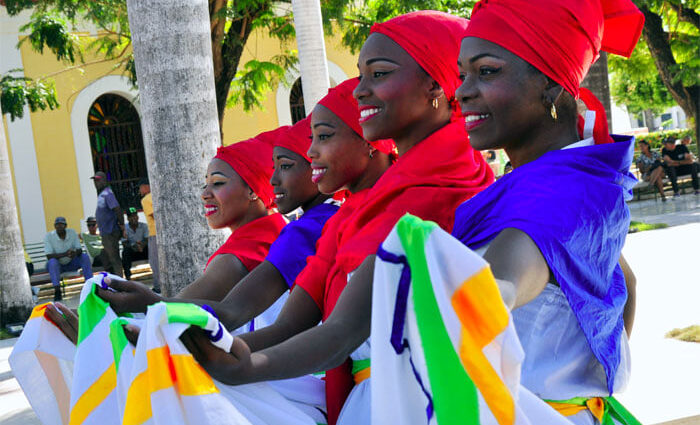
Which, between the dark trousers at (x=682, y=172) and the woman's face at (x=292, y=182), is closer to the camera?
the woman's face at (x=292, y=182)

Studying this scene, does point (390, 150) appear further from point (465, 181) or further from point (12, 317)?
point (12, 317)

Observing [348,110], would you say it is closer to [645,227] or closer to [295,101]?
[645,227]

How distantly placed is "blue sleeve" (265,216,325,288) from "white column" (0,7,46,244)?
1795 centimetres

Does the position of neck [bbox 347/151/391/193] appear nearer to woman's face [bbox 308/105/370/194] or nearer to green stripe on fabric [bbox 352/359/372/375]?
woman's face [bbox 308/105/370/194]

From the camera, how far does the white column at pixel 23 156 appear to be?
63.6 ft

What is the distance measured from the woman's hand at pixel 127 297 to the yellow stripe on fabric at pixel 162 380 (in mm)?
752

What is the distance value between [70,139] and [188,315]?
1937cm

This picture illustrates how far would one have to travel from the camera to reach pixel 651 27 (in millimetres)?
17953

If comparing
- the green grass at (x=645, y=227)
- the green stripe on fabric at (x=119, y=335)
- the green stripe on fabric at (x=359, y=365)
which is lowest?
the green grass at (x=645, y=227)

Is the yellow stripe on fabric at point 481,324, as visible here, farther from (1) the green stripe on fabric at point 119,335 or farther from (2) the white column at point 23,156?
(2) the white column at point 23,156

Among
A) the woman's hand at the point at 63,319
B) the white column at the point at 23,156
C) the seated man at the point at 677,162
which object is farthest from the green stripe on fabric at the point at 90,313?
the seated man at the point at 677,162

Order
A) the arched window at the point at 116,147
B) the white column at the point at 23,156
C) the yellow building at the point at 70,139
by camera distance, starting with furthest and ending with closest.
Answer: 1. the arched window at the point at 116,147
2. the yellow building at the point at 70,139
3. the white column at the point at 23,156

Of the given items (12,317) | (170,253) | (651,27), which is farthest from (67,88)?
(170,253)

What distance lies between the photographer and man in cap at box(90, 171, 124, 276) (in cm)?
1465
